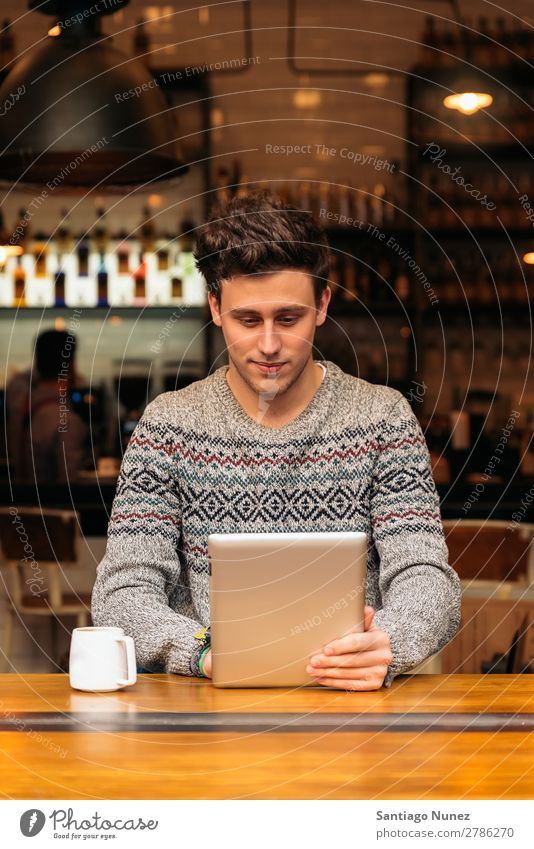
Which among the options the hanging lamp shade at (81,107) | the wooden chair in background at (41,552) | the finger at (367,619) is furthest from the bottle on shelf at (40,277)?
the finger at (367,619)

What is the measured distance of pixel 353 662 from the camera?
1.62m

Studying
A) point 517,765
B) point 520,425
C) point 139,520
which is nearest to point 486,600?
point 139,520

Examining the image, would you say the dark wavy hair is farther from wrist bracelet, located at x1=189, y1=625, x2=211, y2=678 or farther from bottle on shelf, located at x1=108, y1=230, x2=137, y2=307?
bottle on shelf, located at x1=108, y1=230, x2=137, y2=307

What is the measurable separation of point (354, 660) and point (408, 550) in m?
0.37

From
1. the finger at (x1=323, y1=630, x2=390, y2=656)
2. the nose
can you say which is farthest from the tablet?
the nose

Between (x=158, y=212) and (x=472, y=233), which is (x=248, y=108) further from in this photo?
(x=472, y=233)

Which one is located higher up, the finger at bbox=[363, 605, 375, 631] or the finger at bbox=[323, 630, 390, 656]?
the finger at bbox=[363, 605, 375, 631]

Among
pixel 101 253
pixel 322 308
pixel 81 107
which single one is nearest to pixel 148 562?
pixel 322 308

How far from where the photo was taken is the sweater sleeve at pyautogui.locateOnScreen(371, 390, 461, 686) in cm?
178

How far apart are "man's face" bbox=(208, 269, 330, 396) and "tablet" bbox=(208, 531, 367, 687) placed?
52 centimetres
